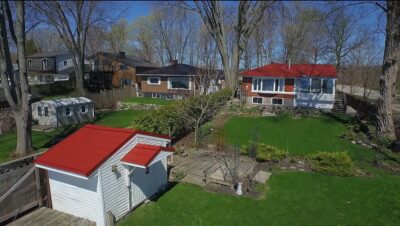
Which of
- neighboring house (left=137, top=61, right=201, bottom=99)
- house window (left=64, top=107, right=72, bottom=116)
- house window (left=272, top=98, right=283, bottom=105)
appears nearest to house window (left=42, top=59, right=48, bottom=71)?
neighboring house (left=137, top=61, right=201, bottom=99)

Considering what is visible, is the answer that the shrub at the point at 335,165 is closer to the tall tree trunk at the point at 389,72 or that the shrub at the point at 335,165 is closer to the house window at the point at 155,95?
the tall tree trunk at the point at 389,72

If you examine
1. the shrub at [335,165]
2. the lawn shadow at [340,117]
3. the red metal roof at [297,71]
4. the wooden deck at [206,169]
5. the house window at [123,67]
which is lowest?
the wooden deck at [206,169]

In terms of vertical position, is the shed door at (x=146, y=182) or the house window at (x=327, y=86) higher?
the house window at (x=327, y=86)

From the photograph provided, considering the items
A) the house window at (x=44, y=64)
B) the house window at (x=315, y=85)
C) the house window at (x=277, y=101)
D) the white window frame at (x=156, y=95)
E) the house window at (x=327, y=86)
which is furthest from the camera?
the house window at (x=44, y=64)

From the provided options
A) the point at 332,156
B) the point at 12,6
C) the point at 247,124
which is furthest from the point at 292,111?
the point at 12,6

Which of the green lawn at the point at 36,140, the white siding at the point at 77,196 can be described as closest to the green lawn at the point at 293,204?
the white siding at the point at 77,196

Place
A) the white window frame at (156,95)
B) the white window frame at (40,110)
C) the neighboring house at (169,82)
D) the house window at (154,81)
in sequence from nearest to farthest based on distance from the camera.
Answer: the white window frame at (40,110)
the neighboring house at (169,82)
the house window at (154,81)
the white window frame at (156,95)

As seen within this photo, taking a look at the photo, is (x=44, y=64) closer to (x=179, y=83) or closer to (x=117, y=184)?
(x=179, y=83)

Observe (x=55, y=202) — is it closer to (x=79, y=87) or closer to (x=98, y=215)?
(x=98, y=215)
